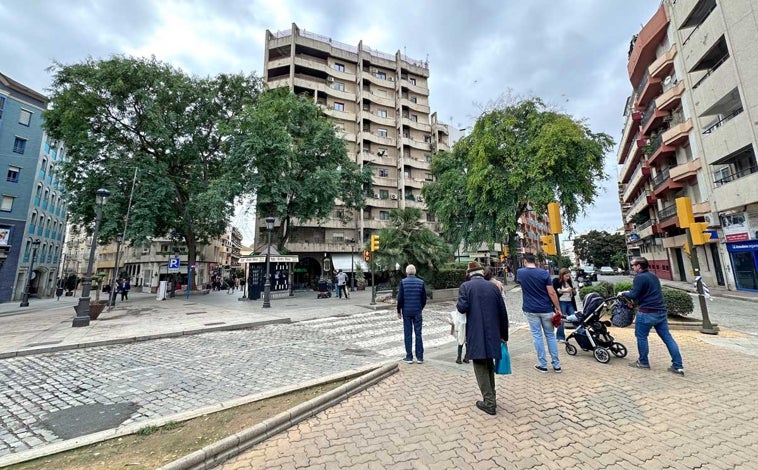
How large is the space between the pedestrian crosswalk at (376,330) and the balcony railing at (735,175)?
19.9m

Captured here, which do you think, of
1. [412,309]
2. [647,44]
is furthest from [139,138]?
[647,44]

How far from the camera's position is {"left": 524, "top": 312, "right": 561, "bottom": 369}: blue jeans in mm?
5293

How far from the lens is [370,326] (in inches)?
412

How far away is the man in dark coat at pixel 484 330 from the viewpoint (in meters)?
3.78

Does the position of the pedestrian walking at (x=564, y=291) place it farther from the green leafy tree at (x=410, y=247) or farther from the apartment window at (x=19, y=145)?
the apartment window at (x=19, y=145)

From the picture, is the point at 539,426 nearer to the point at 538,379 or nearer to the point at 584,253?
the point at 538,379

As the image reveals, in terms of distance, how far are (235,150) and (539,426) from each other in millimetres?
22185

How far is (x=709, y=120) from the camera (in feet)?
69.5

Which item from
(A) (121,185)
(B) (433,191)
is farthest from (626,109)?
(A) (121,185)

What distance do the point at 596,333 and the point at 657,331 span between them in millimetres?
933

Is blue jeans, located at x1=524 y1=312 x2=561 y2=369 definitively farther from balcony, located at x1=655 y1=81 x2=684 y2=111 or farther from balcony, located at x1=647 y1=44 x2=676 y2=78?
balcony, located at x1=647 y1=44 x2=676 y2=78

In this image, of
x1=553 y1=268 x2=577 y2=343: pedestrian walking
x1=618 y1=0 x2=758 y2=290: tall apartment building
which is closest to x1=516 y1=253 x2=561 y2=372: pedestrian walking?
x1=553 y1=268 x2=577 y2=343: pedestrian walking

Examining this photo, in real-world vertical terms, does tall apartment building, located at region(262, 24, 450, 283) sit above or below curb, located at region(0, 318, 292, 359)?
above

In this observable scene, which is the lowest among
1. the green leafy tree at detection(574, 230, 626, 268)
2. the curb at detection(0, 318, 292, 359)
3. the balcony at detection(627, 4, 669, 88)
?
the curb at detection(0, 318, 292, 359)
